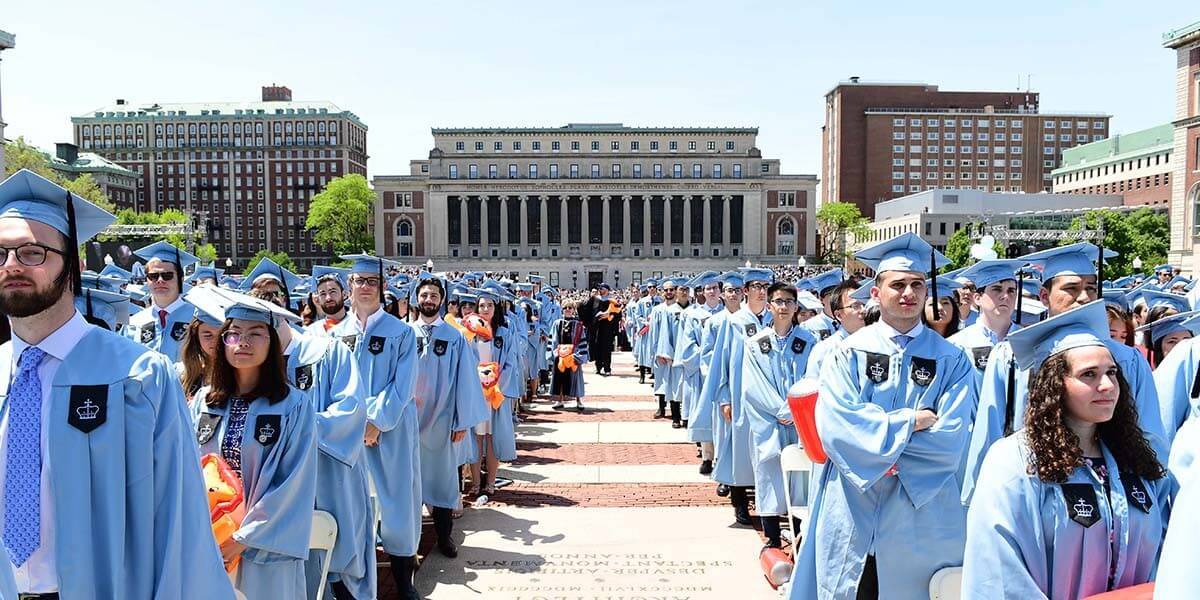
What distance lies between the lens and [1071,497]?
10.1ft

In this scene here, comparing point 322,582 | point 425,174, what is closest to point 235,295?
point 322,582

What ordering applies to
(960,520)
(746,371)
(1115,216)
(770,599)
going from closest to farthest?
(960,520), (770,599), (746,371), (1115,216)

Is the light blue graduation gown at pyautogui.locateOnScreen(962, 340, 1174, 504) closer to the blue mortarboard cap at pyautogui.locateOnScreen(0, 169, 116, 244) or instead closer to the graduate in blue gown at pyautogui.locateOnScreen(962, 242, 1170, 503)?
the graduate in blue gown at pyautogui.locateOnScreen(962, 242, 1170, 503)

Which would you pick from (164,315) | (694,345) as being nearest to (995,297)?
(694,345)

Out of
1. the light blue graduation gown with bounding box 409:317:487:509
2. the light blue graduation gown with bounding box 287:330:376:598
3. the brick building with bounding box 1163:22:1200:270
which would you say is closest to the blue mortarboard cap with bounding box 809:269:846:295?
the light blue graduation gown with bounding box 409:317:487:509

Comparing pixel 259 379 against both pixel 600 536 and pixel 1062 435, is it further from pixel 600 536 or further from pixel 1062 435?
pixel 600 536

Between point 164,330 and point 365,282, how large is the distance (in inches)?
90.2

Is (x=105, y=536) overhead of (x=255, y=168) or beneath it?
beneath

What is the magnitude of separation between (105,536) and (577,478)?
8.26 metres

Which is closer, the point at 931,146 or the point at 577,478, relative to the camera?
the point at 577,478

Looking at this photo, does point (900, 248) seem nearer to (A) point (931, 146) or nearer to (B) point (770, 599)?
(B) point (770, 599)

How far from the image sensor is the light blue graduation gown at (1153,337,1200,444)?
5344mm

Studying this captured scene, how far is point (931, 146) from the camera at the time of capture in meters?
122

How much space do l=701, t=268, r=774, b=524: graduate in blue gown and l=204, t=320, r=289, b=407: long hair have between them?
488 centimetres
